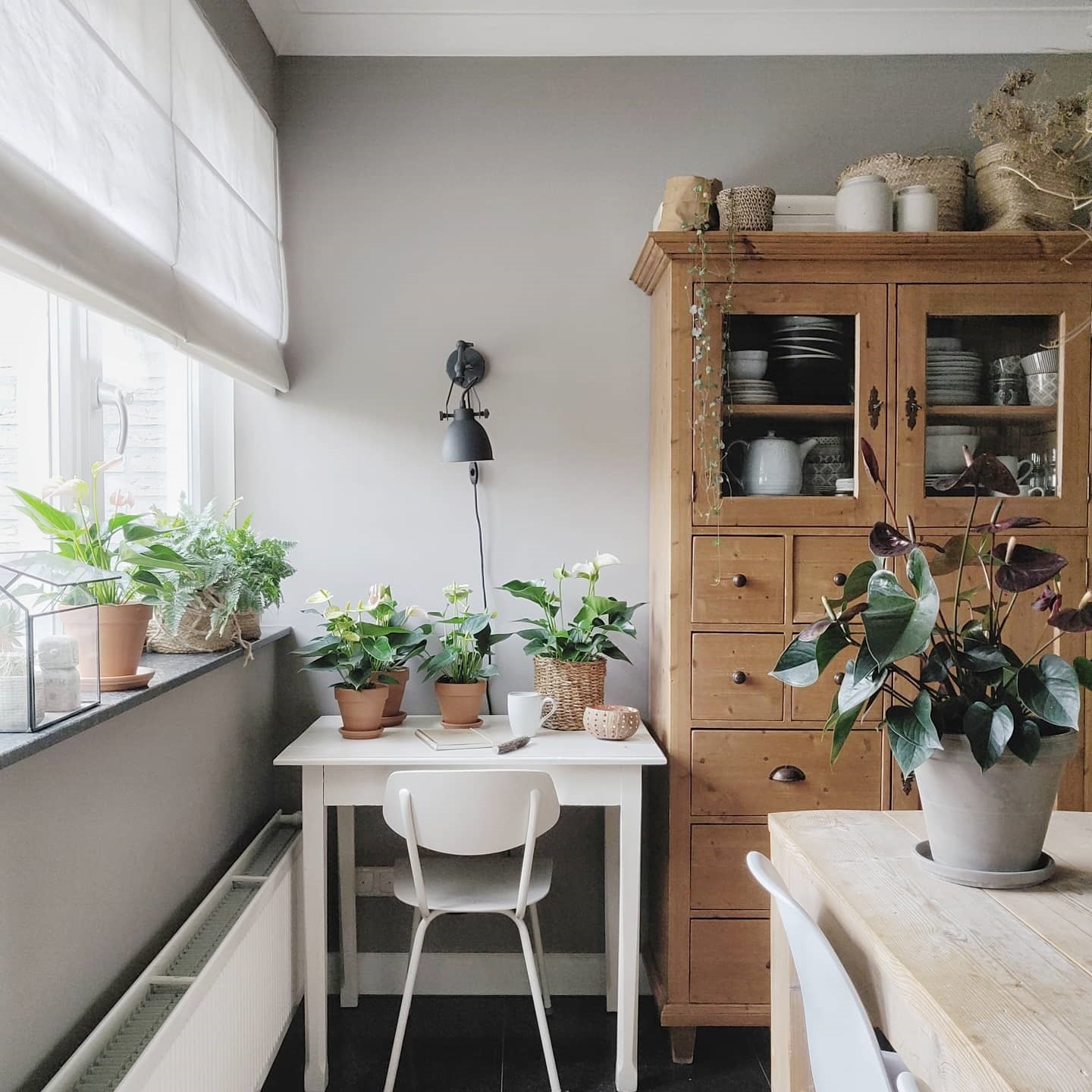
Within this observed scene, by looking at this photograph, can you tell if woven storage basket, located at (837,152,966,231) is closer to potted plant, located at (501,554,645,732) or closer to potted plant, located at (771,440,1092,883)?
potted plant, located at (501,554,645,732)

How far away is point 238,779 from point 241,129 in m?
1.59

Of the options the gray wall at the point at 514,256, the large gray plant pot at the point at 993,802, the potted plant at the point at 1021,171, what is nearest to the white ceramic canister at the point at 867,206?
the potted plant at the point at 1021,171

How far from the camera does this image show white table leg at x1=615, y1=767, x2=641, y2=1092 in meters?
2.08

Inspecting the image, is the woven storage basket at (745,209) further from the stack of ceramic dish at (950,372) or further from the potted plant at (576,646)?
the potted plant at (576,646)

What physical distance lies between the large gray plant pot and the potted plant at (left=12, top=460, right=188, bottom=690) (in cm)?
127

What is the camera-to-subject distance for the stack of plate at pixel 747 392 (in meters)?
2.22

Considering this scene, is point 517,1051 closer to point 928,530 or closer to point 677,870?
point 677,870

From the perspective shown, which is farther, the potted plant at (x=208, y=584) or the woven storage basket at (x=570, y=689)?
the woven storage basket at (x=570, y=689)

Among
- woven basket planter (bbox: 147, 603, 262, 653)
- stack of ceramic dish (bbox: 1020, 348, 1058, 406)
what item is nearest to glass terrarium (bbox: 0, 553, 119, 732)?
woven basket planter (bbox: 147, 603, 262, 653)

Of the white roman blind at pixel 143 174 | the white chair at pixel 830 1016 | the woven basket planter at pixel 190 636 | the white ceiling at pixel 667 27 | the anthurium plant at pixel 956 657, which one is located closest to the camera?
Result: the white chair at pixel 830 1016

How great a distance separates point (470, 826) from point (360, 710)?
501mm

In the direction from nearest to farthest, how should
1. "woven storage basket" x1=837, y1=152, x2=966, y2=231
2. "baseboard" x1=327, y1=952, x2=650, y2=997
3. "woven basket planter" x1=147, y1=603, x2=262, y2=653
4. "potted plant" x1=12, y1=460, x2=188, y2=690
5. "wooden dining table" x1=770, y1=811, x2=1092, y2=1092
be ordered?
1. "wooden dining table" x1=770, y1=811, x2=1092, y2=1092
2. "potted plant" x1=12, y1=460, x2=188, y2=690
3. "woven basket planter" x1=147, y1=603, x2=262, y2=653
4. "woven storage basket" x1=837, y1=152, x2=966, y2=231
5. "baseboard" x1=327, y1=952, x2=650, y2=997

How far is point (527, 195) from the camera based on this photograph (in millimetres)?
2561

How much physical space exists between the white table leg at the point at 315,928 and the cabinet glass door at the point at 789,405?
1121 mm
